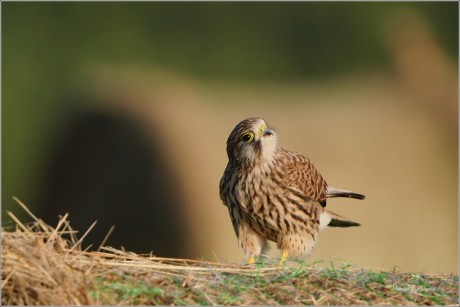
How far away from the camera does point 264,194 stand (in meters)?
6.32

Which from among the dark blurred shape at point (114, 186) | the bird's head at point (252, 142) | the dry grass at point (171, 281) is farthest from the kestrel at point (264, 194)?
the dark blurred shape at point (114, 186)

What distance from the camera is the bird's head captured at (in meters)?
6.27

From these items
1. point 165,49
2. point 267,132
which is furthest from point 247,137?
point 165,49

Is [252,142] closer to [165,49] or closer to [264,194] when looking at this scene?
[264,194]

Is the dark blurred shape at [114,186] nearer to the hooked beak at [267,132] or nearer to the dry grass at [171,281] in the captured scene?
the hooked beak at [267,132]

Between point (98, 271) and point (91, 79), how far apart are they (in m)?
9.87

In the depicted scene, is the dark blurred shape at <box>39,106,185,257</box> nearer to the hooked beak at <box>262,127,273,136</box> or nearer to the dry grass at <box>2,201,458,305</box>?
the hooked beak at <box>262,127,273,136</box>

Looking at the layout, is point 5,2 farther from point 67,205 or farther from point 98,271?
point 98,271

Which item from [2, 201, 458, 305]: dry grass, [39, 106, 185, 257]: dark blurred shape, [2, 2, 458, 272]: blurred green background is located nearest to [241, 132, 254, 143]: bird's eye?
[2, 201, 458, 305]: dry grass

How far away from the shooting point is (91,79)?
14.3 meters

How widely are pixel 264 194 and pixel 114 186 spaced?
21.6ft

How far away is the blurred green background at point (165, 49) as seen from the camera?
14211mm


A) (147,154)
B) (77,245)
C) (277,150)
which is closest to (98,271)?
(77,245)

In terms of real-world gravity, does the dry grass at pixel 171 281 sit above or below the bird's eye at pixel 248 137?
below
